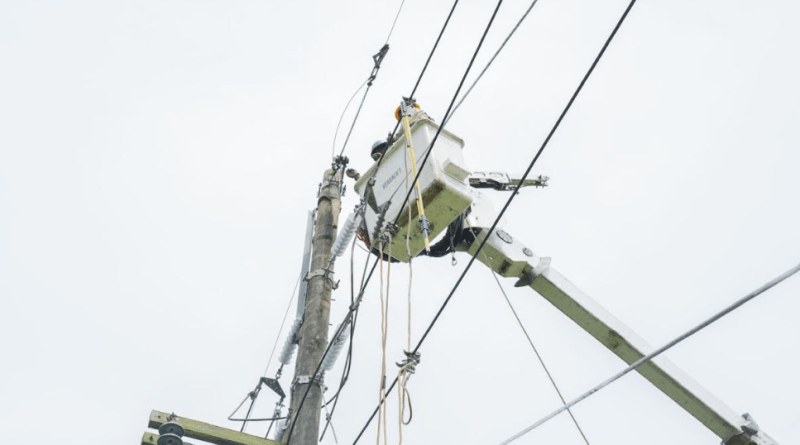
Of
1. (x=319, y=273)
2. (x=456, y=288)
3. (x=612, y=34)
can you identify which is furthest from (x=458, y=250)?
(x=612, y=34)

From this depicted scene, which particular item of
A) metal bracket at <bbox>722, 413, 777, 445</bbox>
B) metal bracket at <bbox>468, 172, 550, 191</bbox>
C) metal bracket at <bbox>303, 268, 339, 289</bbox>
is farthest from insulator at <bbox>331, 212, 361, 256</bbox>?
metal bracket at <bbox>722, 413, 777, 445</bbox>

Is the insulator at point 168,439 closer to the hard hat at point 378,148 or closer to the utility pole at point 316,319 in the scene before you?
the utility pole at point 316,319

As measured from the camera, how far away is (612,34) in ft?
11.3

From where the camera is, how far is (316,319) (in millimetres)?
6051

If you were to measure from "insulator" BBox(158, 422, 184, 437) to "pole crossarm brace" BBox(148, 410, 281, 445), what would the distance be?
0.05m

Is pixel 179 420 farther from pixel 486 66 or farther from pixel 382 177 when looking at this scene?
pixel 486 66

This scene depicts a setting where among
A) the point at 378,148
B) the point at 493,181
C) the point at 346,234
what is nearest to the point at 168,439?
the point at 346,234

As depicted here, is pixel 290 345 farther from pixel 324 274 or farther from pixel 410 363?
pixel 410 363

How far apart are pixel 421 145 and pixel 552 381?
214 cm

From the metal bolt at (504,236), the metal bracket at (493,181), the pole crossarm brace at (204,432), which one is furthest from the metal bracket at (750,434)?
the pole crossarm brace at (204,432)

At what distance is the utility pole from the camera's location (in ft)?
17.7

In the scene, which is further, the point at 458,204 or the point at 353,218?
the point at 353,218

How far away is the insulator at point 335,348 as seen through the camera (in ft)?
18.5

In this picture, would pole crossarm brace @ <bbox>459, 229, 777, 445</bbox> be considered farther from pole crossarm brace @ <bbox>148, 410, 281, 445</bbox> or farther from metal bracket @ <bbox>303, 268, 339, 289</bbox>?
pole crossarm brace @ <bbox>148, 410, 281, 445</bbox>
